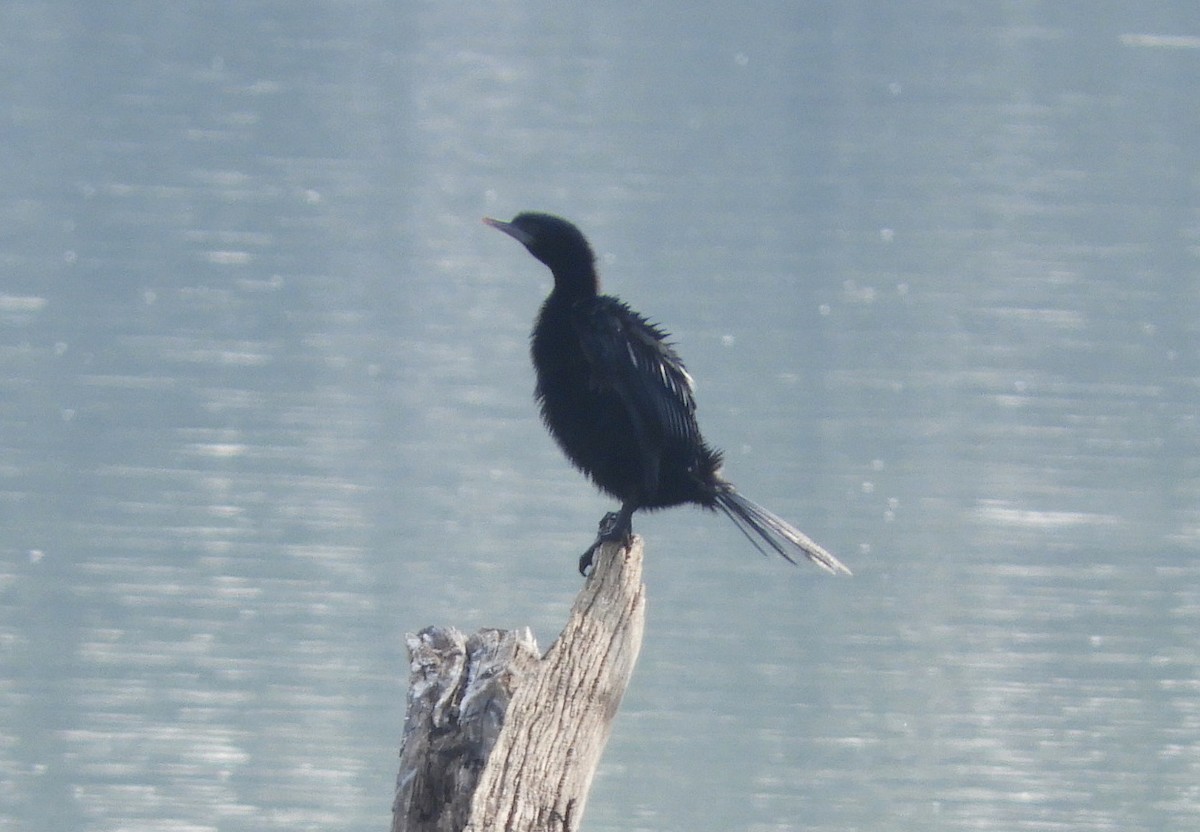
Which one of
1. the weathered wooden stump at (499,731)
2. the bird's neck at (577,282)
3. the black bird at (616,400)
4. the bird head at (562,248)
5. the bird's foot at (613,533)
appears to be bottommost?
the weathered wooden stump at (499,731)

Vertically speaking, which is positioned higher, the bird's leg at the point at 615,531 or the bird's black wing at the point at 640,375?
the bird's black wing at the point at 640,375

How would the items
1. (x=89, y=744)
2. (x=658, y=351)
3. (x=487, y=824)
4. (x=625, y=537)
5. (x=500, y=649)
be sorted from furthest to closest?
(x=89, y=744) < (x=658, y=351) < (x=625, y=537) < (x=500, y=649) < (x=487, y=824)

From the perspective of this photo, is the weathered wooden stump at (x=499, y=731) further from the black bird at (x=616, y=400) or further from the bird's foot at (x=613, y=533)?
the black bird at (x=616, y=400)

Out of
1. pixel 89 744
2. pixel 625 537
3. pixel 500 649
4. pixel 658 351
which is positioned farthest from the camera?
pixel 89 744

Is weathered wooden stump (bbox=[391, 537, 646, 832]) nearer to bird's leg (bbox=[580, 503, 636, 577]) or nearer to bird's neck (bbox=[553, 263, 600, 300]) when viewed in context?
bird's leg (bbox=[580, 503, 636, 577])

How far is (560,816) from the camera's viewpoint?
1.50 meters

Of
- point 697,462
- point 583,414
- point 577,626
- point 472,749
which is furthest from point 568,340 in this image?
point 472,749

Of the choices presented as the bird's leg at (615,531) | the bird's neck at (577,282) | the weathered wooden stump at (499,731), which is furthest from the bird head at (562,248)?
the weathered wooden stump at (499,731)

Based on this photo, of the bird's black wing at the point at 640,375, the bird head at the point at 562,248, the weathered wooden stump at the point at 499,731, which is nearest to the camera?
the weathered wooden stump at the point at 499,731

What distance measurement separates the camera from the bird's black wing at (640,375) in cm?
200

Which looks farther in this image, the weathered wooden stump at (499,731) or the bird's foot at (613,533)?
the bird's foot at (613,533)

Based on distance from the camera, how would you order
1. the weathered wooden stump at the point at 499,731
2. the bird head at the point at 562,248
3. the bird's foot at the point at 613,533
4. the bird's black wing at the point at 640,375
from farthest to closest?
the bird head at the point at 562,248 < the bird's black wing at the point at 640,375 < the bird's foot at the point at 613,533 < the weathered wooden stump at the point at 499,731

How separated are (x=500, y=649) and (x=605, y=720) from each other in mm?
166

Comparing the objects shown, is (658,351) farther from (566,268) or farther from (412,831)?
(412,831)
